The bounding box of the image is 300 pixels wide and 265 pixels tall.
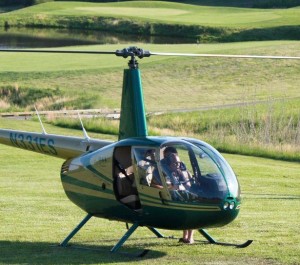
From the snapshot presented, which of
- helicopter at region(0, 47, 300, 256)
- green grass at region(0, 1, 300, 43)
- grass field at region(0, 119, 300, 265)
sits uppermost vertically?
helicopter at region(0, 47, 300, 256)

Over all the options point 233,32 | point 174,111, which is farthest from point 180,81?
point 233,32

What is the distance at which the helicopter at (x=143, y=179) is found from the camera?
10.6m

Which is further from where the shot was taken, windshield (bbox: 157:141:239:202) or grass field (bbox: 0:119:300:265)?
grass field (bbox: 0:119:300:265)

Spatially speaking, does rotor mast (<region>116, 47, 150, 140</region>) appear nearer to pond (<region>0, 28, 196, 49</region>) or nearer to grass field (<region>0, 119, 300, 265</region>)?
grass field (<region>0, 119, 300, 265</region>)

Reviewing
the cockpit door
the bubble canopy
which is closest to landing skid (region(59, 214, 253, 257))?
the cockpit door

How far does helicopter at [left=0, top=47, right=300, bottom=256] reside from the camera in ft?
34.6

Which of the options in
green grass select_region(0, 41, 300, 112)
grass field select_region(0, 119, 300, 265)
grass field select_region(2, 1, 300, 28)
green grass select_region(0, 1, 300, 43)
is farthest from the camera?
grass field select_region(2, 1, 300, 28)

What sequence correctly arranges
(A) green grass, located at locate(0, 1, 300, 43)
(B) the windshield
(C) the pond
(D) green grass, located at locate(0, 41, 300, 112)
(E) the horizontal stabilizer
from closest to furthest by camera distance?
(B) the windshield < (E) the horizontal stabilizer < (D) green grass, located at locate(0, 41, 300, 112) < (C) the pond < (A) green grass, located at locate(0, 1, 300, 43)

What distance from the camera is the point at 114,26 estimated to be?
8238 centimetres

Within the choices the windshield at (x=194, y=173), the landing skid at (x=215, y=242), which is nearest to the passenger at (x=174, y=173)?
the windshield at (x=194, y=173)

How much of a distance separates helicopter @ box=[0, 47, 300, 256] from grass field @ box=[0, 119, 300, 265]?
0.36 metres

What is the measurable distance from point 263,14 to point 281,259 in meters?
73.6

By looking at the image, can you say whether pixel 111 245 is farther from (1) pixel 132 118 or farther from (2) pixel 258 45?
(2) pixel 258 45

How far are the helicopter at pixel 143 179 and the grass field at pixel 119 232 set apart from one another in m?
0.36
